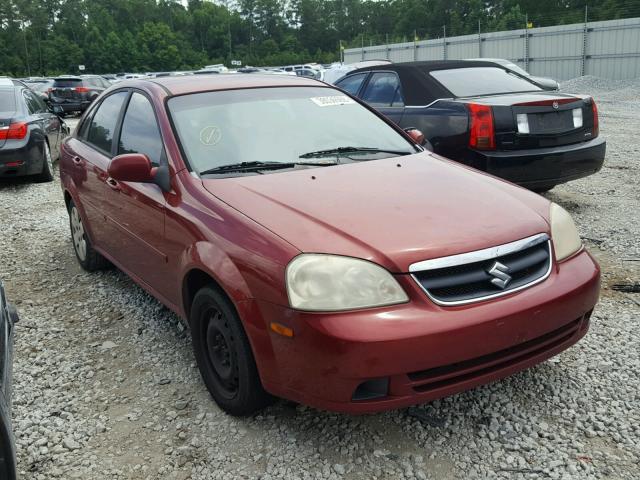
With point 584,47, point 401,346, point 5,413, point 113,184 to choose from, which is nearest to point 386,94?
point 113,184

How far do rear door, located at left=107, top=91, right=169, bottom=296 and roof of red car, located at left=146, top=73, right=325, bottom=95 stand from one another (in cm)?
20

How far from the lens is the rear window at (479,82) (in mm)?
6633

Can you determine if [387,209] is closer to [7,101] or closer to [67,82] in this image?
[7,101]

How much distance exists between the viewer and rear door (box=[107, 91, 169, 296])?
353cm

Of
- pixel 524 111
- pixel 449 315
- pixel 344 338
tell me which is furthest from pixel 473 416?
pixel 524 111

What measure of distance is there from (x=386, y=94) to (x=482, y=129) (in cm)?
185

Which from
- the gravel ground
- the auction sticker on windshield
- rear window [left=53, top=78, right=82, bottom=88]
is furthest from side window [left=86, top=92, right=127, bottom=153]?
rear window [left=53, top=78, right=82, bottom=88]

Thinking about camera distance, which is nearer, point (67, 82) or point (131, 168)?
point (131, 168)

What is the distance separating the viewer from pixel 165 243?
11.2 feet

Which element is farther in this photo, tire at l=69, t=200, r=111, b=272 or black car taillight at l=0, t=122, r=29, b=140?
black car taillight at l=0, t=122, r=29, b=140

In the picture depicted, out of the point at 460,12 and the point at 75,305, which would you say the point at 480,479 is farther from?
the point at 460,12

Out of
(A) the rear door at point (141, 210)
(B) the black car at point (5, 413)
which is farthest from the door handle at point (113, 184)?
(B) the black car at point (5, 413)

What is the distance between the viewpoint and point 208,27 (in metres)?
131

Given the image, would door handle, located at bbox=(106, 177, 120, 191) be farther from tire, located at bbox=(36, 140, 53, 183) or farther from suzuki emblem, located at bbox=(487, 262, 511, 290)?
tire, located at bbox=(36, 140, 53, 183)
